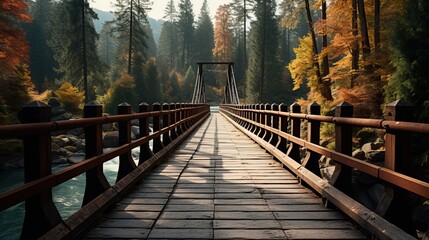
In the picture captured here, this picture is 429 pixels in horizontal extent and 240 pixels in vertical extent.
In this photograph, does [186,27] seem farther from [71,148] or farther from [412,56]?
[412,56]

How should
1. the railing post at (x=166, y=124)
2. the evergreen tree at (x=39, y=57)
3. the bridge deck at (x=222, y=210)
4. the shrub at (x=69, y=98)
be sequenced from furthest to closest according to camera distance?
the evergreen tree at (x=39, y=57) → the shrub at (x=69, y=98) → the railing post at (x=166, y=124) → the bridge deck at (x=222, y=210)

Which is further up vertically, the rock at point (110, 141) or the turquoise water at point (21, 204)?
the rock at point (110, 141)

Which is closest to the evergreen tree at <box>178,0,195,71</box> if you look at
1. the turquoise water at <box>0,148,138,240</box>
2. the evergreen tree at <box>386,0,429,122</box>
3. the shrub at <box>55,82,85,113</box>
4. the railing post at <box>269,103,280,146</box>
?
the shrub at <box>55,82,85,113</box>

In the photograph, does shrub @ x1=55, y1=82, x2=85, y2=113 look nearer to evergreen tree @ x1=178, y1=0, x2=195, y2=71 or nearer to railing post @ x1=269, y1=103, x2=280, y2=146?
railing post @ x1=269, y1=103, x2=280, y2=146

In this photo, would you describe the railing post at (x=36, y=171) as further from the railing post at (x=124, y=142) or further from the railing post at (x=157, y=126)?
the railing post at (x=157, y=126)

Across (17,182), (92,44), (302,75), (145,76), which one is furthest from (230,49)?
(17,182)

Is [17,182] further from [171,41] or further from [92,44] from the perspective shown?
[171,41]

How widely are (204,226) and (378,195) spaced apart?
371 inches

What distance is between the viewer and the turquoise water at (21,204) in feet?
34.6

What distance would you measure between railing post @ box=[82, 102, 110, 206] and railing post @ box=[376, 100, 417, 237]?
2941 mm

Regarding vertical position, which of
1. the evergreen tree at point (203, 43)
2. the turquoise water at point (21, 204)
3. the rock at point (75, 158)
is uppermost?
the evergreen tree at point (203, 43)

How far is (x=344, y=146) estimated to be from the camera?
13.3 feet

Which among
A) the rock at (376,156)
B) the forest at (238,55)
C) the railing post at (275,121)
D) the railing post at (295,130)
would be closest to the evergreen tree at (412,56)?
the forest at (238,55)

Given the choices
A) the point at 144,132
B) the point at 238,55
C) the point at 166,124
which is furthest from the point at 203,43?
the point at 144,132
